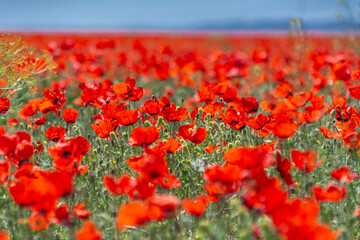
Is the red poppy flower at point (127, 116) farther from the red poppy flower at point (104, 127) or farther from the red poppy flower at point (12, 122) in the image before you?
the red poppy flower at point (12, 122)

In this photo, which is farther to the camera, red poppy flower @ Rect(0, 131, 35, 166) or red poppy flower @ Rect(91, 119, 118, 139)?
red poppy flower @ Rect(91, 119, 118, 139)

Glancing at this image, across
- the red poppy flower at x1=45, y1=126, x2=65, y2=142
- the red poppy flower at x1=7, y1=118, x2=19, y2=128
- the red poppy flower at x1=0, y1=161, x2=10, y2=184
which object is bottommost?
the red poppy flower at x1=0, y1=161, x2=10, y2=184

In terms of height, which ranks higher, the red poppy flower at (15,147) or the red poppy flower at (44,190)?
the red poppy flower at (15,147)

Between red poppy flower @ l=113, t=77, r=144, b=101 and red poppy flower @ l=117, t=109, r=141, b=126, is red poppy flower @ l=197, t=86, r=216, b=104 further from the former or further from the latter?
red poppy flower @ l=117, t=109, r=141, b=126

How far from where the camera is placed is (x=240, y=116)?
93.9 inches

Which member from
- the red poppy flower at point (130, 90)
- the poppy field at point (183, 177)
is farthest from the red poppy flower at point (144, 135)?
the red poppy flower at point (130, 90)

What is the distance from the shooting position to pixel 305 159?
6.28 ft

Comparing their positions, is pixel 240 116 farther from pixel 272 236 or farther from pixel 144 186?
pixel 272 236

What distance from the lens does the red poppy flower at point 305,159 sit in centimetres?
184

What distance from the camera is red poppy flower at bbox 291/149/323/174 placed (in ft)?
6.02

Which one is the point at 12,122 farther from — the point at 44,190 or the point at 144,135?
the point at 44,190

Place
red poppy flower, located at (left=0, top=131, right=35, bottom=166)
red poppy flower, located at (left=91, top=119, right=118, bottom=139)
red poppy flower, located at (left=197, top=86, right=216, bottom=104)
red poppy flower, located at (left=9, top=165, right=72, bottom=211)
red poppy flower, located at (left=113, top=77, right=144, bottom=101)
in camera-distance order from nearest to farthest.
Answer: red poppy flower, located at (left=9, top=165, right=72, bottom=211)
red poppy flower, located at (left=0, top=131, right=35, bottom=166)
red poppy flower, located at (left=91, top=119, right=118, bottom=139)
red poppy flower, located at (left=113, top=77, right=144, bottom=101)
red poppy flower, located at (left=197, top=86, right=216, bottom=104)

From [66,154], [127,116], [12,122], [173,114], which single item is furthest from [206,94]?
[12,122]

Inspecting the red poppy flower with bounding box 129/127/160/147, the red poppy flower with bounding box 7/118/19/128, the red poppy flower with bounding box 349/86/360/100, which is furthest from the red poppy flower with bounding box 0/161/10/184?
the red poppy flower with bounding box 349/86/360/100
